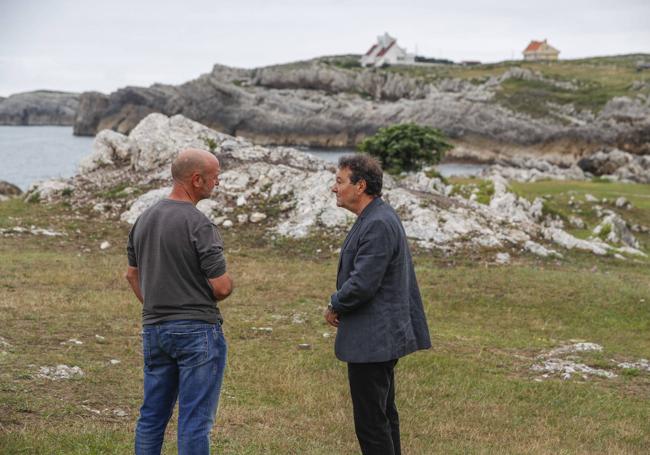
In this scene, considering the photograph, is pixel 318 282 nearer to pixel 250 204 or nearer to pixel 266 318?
pixel 266 318

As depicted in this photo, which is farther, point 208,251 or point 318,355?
point 318,355

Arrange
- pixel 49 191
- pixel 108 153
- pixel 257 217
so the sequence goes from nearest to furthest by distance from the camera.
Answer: pixel 257 217, pixel 49 191, pixel 108 153

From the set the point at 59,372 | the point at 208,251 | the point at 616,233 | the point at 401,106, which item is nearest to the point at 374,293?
the point at 208,251

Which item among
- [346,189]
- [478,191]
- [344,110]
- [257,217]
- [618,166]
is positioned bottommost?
[618,166]

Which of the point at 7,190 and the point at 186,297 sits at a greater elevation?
the point at 186,297

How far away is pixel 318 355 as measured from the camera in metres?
12.2

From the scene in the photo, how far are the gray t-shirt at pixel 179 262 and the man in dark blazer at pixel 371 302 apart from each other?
116 cm

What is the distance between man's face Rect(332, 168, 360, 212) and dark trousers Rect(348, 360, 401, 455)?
4.61 ft

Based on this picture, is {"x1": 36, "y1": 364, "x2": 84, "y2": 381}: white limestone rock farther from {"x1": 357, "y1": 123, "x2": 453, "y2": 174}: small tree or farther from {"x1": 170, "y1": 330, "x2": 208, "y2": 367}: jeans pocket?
{"x1": 357, "y1": 123, "x2": 453, "y2": 174}: small tree

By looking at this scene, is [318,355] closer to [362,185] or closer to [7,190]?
[362,185]

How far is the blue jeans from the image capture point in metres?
6.08

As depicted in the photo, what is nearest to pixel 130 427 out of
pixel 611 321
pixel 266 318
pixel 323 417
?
pixel 323 417

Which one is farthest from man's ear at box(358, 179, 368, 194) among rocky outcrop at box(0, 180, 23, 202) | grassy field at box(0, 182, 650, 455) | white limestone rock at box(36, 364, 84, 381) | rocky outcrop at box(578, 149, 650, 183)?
rocky outcrop at box(578, 149, 650, 183)

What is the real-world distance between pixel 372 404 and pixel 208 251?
6.55 feet
